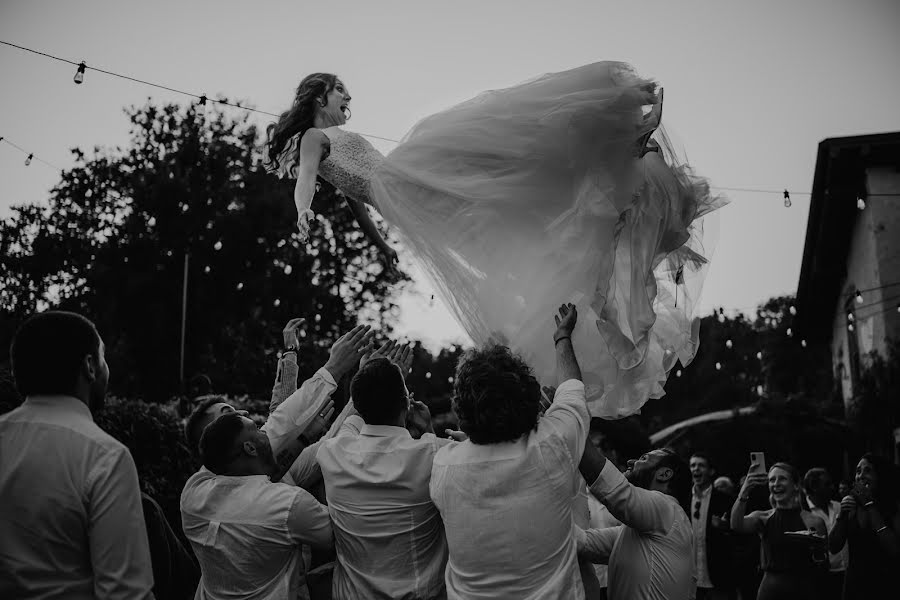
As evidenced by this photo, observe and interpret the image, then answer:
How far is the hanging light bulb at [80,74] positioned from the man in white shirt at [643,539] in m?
7.05

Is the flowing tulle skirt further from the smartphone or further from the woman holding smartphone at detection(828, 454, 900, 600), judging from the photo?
the woman holding smartphone at detection(828, 454, 900, 600)

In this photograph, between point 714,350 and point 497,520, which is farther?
point 714,350

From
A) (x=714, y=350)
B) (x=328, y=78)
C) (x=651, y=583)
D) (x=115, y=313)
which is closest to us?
(x=651, y=583)

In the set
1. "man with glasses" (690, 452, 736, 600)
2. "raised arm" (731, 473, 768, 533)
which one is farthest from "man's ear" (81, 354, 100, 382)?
"man with glasses" (690, 452, 736, 600)

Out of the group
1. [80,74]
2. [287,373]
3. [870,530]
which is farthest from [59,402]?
[80,74]

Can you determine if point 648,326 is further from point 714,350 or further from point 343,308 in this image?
point 714,350

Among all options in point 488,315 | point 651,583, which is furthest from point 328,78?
point 651,583

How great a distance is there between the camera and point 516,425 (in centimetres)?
242

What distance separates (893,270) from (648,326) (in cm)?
1421

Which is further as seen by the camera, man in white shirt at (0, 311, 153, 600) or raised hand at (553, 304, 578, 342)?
raised hand at (553, 304, 578, 342)

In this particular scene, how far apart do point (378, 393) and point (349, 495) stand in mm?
364

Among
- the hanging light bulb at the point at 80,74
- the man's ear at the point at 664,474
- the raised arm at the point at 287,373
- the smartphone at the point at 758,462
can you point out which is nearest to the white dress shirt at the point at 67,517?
the raised arm at the point at 287,373

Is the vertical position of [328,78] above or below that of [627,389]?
above

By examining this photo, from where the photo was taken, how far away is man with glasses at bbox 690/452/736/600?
235 inches
